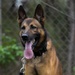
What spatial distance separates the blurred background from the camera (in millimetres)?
7855

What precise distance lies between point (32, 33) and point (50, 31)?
211 centimetres

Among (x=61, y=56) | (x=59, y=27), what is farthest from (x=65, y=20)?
(x=61, y=56)

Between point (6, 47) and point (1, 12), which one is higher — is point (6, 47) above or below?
below

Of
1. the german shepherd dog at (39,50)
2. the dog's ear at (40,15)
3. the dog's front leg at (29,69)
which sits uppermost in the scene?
the dog's ear at (40,15)

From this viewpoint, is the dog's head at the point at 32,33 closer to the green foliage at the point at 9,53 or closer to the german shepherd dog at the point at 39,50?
the german shepherd dog at the point at 39,50

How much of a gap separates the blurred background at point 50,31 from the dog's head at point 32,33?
4.63 feet

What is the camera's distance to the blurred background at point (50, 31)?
7.86m

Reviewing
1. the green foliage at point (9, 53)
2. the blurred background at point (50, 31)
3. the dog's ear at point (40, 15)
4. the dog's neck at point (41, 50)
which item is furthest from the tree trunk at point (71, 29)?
the dog's neck at point (41, 50)

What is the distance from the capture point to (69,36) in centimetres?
796

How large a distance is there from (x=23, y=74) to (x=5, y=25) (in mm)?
1992

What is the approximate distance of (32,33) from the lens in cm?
609

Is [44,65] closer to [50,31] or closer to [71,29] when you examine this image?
[71,29]

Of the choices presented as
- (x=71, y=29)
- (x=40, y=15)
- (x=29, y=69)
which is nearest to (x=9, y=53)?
(x=71, y=29)

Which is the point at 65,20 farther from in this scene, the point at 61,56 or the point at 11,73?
the point at 11,73
